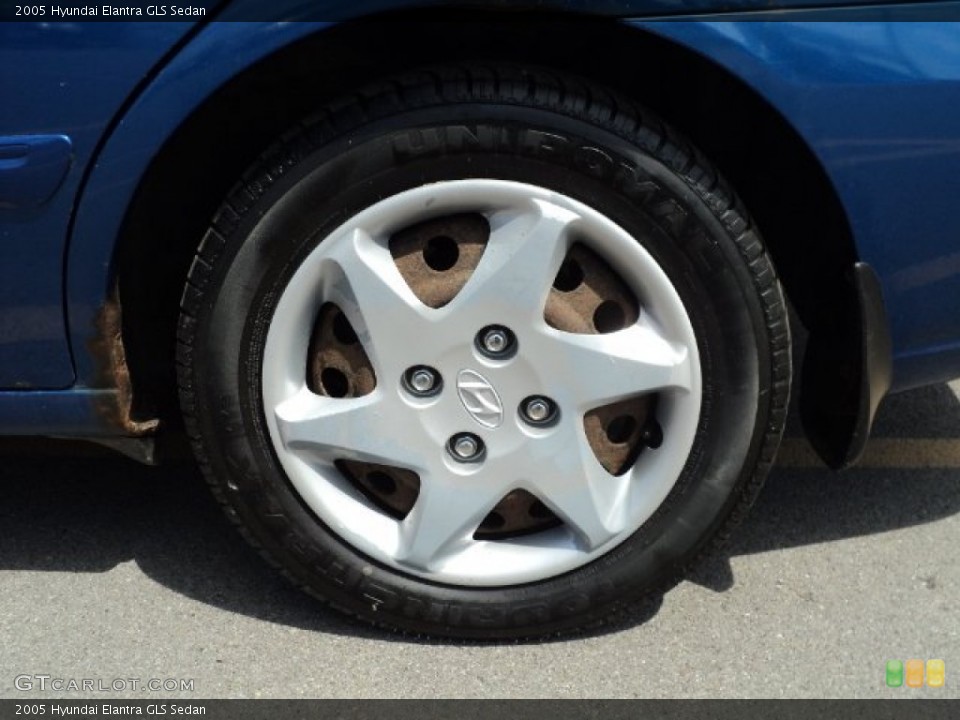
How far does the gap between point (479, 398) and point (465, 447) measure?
0.10 m

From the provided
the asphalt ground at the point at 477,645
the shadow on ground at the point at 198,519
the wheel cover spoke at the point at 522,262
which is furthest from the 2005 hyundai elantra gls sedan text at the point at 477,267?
the shadow on ground at the point at 198,519

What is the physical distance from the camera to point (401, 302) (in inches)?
74.3

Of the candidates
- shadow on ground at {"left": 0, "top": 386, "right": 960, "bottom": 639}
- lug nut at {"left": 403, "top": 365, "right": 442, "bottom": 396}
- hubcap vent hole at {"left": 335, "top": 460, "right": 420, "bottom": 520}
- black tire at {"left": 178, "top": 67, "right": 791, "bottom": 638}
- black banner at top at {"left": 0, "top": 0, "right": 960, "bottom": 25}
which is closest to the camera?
black banner at top at {"left": 0, "top": 0, "right": 960, "bottom": 25}

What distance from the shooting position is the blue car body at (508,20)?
1.74 meters

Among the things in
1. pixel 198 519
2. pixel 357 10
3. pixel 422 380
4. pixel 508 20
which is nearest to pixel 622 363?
pixel 422 380

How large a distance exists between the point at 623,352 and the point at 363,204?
0.50m

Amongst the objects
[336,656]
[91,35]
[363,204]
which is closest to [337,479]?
[336,656]

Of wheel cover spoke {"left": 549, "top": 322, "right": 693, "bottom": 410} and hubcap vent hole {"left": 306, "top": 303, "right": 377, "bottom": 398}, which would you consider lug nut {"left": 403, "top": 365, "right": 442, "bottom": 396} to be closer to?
hubcap vent hole {"left": 306, "top": 303, "right": 377, "bottom": 398}

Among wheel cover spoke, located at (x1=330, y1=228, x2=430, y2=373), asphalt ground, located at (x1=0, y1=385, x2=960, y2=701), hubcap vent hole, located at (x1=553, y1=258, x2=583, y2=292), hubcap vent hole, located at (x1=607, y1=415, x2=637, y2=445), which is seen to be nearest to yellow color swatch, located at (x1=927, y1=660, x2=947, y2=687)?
asphalt ground, located at (x1=0, y1=385, x2=960, y2=701)

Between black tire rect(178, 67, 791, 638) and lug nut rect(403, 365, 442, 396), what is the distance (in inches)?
10.4

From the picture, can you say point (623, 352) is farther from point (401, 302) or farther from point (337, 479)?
point (337, 479)

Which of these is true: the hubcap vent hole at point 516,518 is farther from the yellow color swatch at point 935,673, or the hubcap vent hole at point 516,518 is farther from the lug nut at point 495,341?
the yellow color swatch at point 935,673

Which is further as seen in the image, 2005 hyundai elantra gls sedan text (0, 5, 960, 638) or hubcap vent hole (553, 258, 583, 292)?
hubcap vent hole (553, 258, 583, 292)

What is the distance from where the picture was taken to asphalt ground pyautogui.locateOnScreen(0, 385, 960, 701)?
201 centimetres
